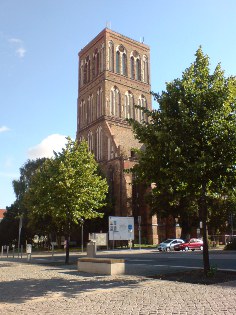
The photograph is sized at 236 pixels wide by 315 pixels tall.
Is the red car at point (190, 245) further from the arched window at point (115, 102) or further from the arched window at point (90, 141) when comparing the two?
the arched window at point (115, 102)

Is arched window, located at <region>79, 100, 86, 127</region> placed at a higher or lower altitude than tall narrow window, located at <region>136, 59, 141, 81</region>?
lower

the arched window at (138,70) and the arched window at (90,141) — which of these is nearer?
the arched window at (90,141)

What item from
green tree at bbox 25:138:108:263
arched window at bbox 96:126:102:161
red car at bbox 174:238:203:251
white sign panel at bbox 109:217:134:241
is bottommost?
red car at bbox 174:238:203:251

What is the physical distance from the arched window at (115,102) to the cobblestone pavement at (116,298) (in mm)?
51014

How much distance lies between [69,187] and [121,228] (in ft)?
64.1

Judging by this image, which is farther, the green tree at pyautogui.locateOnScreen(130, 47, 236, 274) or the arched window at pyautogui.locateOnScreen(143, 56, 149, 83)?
the arched window at pyautogui.locateOnScreen(143, 56, 149, 83)

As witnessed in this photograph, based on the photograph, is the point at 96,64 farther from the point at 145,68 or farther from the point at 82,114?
the point at 145,68

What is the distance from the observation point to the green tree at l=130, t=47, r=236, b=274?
41.7 feet

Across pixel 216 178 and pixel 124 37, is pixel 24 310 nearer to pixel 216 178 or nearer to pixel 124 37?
pixel 216 178

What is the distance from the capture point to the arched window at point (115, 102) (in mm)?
61056

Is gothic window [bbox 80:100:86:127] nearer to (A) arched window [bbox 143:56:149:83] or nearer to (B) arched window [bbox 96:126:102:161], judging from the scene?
(B) arched window [bbox 96:126:102:161]

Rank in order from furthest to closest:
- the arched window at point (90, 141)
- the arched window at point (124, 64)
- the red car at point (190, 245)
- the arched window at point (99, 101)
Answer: the arched window at point (124, 64) < the arched window at point (90, 141) < the arched window at point (99, 101) < the red car at point (190, 245)

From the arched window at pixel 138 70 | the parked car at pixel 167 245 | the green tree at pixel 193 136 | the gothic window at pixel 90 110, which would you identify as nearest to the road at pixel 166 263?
the green tree at pixel 193 136

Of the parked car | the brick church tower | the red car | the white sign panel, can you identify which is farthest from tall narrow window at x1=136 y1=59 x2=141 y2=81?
the parked car
